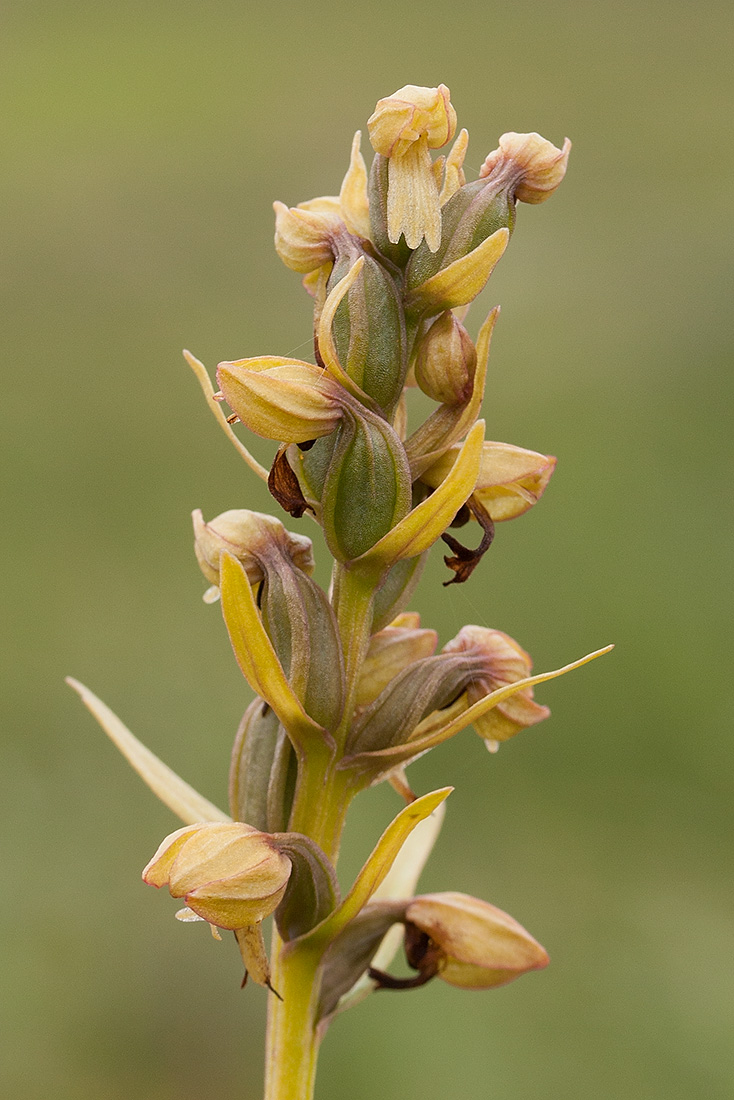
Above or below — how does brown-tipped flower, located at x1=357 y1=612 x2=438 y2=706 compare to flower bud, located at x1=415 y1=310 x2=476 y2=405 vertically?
below

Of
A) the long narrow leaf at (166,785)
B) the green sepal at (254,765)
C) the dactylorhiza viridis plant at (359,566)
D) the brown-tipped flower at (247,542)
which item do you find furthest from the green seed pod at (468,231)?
the long narrow leaf at (166,785)

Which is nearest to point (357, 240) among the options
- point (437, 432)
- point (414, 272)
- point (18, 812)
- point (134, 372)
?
point (414, 272)

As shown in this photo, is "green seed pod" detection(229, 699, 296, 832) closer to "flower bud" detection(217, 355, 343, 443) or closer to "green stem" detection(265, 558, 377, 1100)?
"green stem" detection(265, 558, 377, 1100)

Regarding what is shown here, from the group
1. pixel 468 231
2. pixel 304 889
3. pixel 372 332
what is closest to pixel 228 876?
pixel 304 889

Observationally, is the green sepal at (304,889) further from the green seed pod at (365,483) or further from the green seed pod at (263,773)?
the green seed pod at (365,483)

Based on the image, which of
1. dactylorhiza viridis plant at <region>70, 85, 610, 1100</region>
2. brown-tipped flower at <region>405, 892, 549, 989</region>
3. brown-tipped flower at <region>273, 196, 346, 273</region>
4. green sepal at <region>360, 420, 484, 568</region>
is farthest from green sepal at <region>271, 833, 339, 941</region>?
brown-tipped flower at <region>273, 196, 346, 273</region>

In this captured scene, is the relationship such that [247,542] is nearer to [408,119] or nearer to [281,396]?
[281,396]
